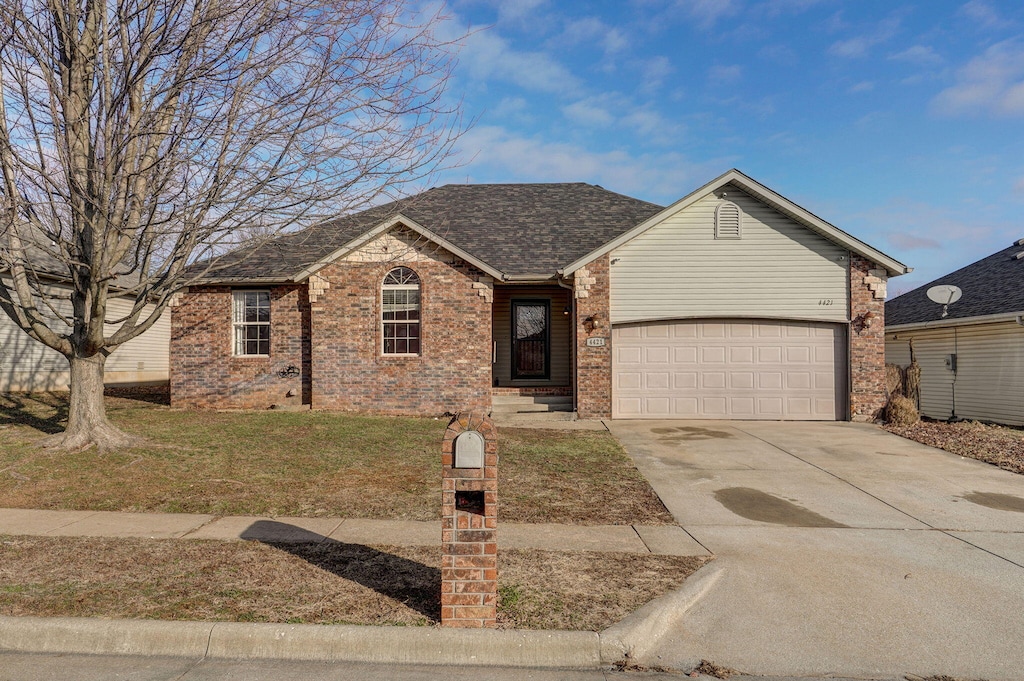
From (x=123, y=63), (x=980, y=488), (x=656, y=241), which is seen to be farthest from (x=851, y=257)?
(x=123, y=63)

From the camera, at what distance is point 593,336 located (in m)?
14.6

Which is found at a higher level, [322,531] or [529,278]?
[529,278]

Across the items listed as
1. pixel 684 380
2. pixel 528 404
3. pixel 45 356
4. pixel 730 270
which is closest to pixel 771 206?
pixel 730 270

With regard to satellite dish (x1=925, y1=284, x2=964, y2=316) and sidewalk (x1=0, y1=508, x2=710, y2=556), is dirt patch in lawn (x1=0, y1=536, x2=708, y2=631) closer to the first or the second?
sidewalk (x1=0, y1=508, x2=710, y2=556)

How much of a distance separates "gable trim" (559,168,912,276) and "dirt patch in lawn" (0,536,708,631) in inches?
387

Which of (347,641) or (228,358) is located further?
(228,358)

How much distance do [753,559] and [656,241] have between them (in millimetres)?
10093

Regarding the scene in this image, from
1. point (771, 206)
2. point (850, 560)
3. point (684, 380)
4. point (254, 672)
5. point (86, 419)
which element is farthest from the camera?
point (684, 380)

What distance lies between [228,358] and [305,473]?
796 cm

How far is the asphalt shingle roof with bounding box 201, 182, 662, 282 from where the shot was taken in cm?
1544

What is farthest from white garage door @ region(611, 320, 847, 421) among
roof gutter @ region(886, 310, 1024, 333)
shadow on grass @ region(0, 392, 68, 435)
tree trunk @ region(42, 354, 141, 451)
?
shadow on grass @ region(0, 392, 68, 435)

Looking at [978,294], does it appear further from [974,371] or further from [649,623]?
[649,623]

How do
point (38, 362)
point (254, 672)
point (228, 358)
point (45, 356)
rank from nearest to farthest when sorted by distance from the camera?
point (254, 672) < point (228, 358) < point (38, 362) < point (45, 356)

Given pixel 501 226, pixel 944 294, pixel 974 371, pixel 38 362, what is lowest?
pixel 974 371
